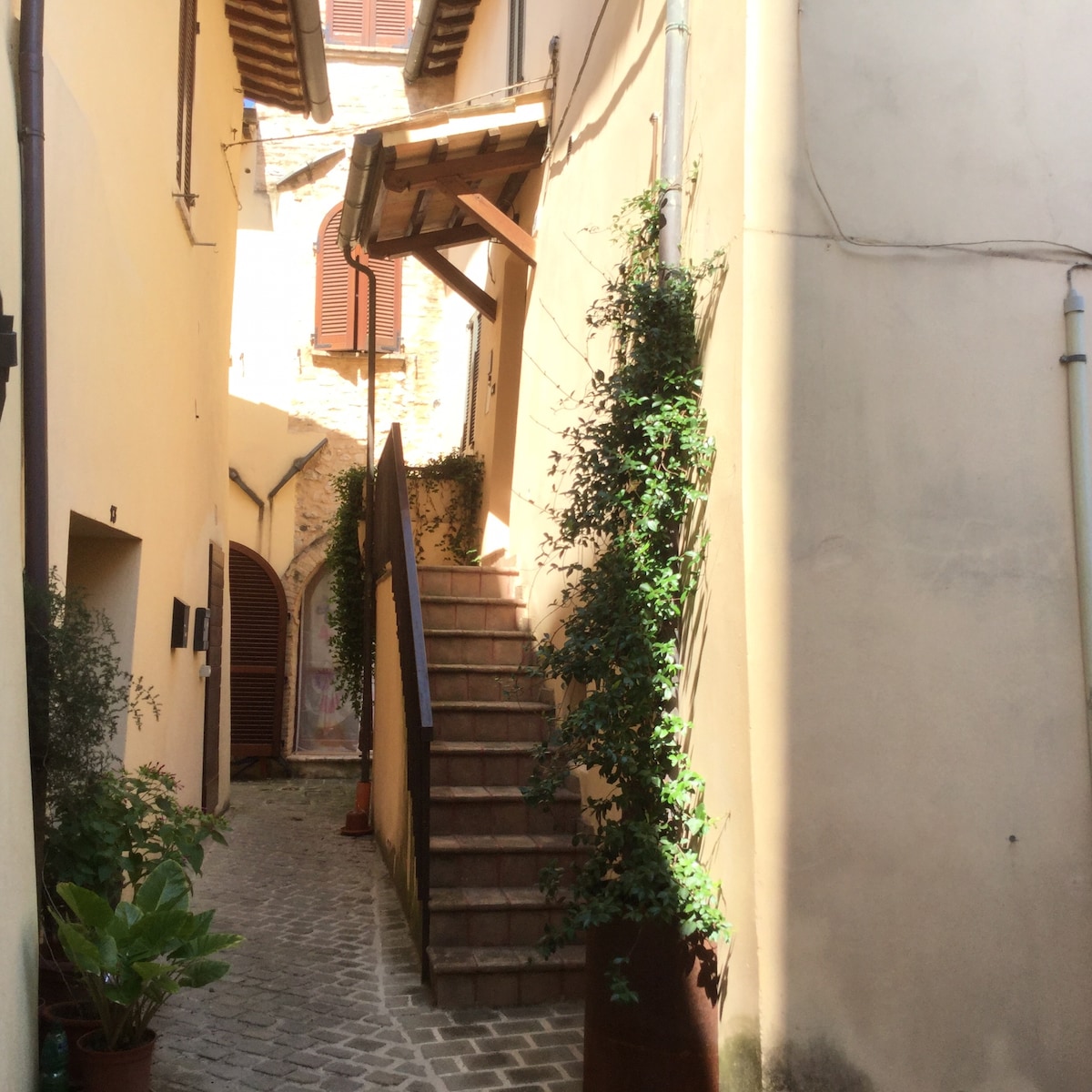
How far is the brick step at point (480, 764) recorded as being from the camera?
5633 mm

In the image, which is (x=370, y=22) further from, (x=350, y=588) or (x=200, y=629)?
(x=200, y=629)

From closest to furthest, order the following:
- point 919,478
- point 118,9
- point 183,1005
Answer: point 919,478, point 183,1005, point 118,9

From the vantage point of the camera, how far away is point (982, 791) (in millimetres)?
3689

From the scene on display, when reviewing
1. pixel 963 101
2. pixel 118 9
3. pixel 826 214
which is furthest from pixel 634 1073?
pixel 118 9

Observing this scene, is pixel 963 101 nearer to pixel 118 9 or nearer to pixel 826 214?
pixel 826 214

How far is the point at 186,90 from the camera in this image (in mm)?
7199

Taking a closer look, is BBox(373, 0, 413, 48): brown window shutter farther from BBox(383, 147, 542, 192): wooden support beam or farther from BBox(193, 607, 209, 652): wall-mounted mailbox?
BBox(193, 607, 209, 652): wall-mounted mailbox

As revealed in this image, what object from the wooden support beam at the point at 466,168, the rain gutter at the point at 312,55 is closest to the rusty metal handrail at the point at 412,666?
the wooden support beam at the point at 466,168

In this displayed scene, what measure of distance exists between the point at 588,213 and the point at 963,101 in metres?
2.45

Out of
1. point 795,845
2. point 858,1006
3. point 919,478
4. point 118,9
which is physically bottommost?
point 858,1006

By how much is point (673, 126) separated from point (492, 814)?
3172 mm

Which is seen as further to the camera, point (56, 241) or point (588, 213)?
point (588, 213)

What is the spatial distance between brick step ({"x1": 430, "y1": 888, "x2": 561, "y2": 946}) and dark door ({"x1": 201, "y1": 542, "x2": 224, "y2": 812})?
419 centimetres

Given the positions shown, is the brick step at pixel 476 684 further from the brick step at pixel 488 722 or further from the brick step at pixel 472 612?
the brick step at pixel 472 612
